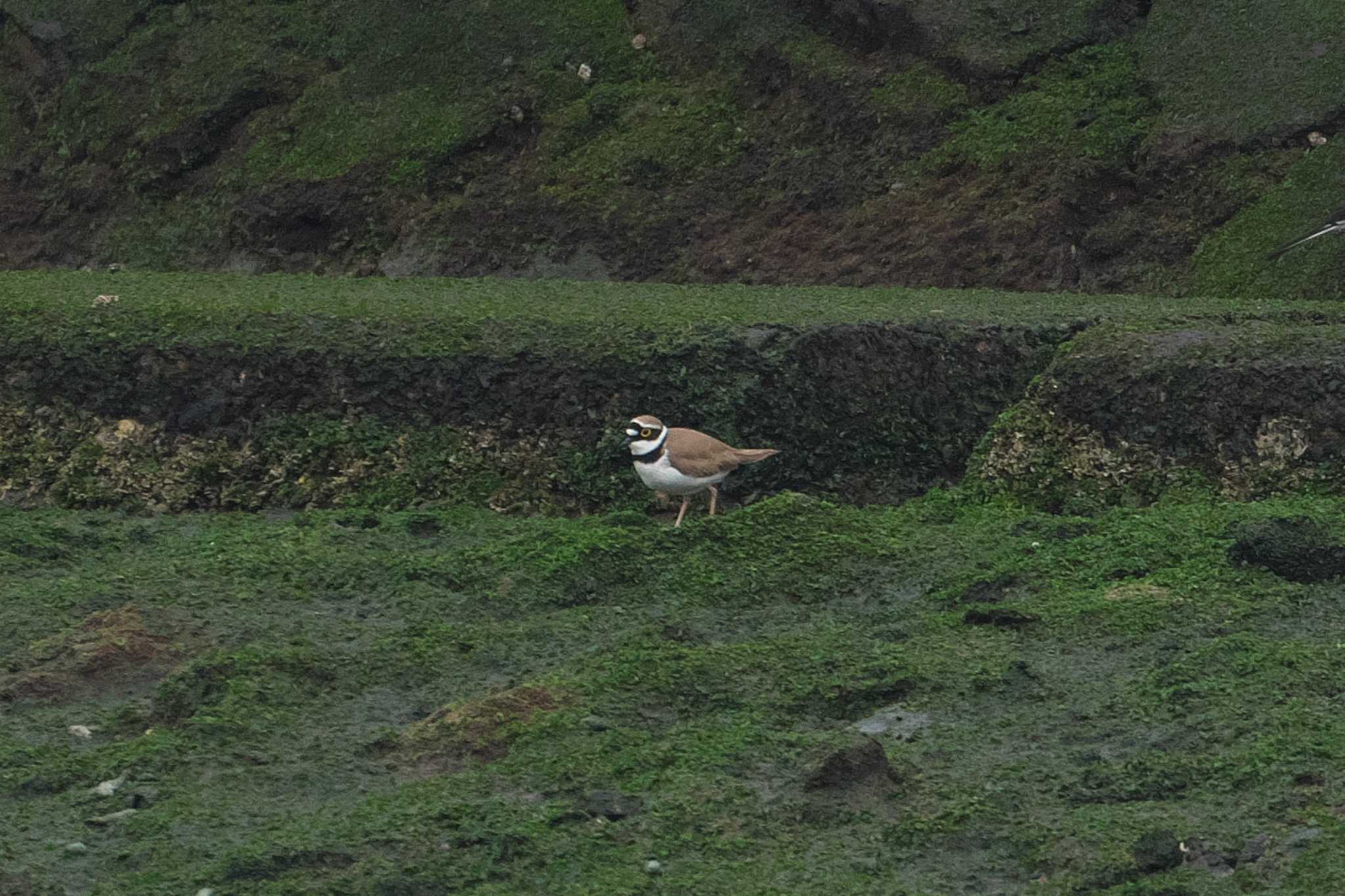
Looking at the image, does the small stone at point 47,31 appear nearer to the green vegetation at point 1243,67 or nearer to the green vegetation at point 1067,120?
the green vegetation at point 1067,120

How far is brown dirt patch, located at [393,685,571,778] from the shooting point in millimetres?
4973

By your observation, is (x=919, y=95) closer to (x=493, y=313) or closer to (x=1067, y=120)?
(x=1067, y=120)

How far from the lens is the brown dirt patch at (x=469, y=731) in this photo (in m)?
4.97

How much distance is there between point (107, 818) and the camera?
15.2 ft

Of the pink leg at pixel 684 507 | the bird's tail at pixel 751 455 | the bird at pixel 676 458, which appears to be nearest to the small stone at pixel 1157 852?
the bird at pixel 676 458

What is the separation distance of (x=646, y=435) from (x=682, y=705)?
2.07 metres

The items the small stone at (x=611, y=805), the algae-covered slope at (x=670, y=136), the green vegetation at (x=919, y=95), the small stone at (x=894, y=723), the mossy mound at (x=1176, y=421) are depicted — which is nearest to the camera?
the small stone at (x=611, y=805)

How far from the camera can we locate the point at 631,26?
13.4 meters

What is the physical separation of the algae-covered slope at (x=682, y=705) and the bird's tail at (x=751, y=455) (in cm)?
30

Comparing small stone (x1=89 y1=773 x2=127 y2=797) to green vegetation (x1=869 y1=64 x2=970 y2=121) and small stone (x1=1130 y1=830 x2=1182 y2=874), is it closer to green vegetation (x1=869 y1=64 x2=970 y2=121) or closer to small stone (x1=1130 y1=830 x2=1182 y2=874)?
small stone (x1=1130 y1=830 x2=1182 y2=874)

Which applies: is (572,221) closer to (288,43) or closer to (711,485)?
(288,43)

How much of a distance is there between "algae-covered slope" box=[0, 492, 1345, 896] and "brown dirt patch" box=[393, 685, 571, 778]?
0.03ft

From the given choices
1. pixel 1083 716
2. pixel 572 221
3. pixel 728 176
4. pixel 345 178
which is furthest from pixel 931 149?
pixel 1083 716

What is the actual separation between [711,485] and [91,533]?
93.5 inches
